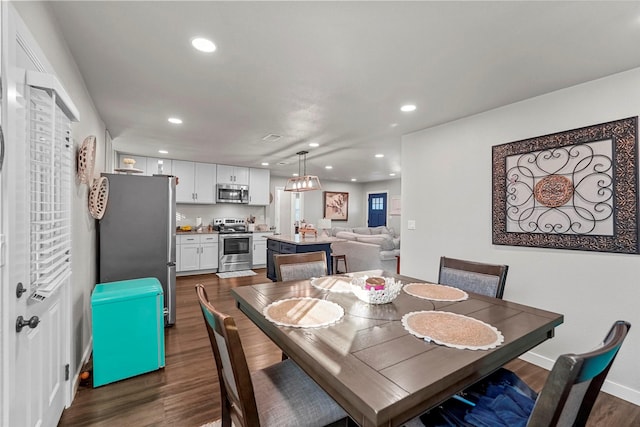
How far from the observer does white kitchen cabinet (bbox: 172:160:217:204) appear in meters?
5.92

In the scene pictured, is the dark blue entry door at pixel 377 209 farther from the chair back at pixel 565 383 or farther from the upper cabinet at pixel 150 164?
the chair back at pixel 565 383

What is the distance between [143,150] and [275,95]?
3663 mm

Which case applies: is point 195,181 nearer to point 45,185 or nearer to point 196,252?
point 196,252

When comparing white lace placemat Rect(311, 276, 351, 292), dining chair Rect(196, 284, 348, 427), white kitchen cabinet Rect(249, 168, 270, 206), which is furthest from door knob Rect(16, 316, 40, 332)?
white kitchen cabinet Rect(249, 168, 270, 206)

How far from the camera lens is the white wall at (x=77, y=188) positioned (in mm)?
1435

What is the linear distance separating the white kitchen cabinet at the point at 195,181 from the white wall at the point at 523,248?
4.33 meters

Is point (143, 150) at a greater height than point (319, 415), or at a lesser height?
greater

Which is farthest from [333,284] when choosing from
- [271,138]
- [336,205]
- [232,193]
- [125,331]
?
[336,205]

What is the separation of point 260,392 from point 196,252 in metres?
5.13

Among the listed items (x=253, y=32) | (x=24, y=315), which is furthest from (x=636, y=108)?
(x=24, y=315)

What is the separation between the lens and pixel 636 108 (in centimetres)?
208

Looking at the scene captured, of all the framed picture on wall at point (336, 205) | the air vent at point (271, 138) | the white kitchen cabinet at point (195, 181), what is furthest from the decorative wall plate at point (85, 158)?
the framed picture on wall at point (336, 205)

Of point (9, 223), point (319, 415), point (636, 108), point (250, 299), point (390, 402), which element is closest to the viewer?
point (390, 402)

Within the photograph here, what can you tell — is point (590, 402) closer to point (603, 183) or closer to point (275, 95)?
point (603, 183)
